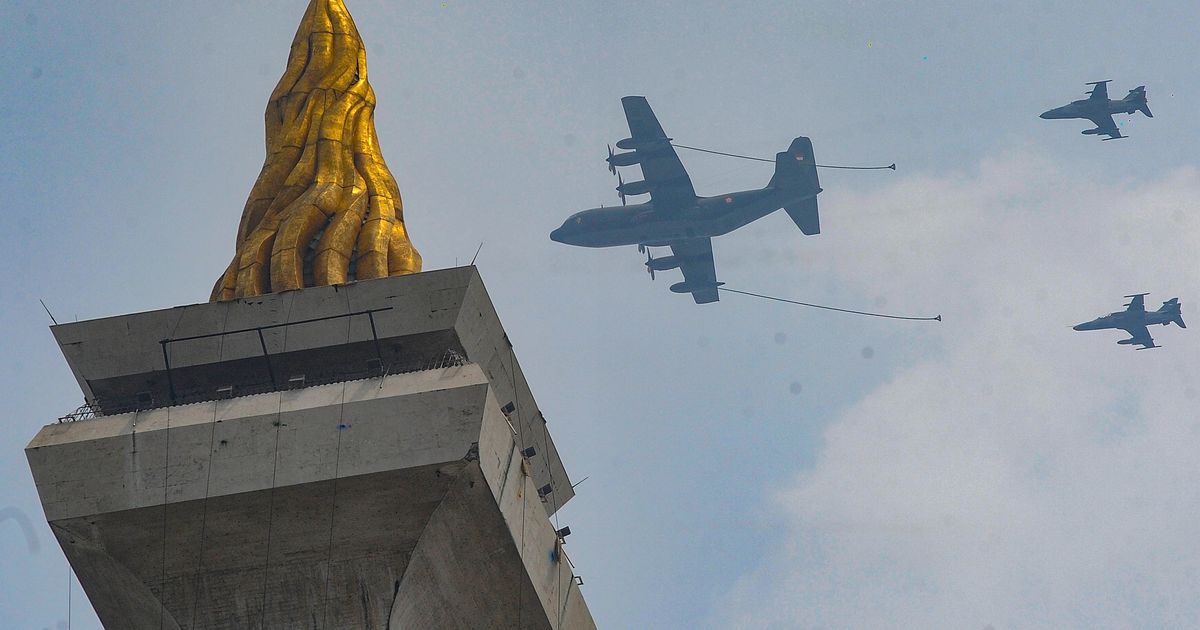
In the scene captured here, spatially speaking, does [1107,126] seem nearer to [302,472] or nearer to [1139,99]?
[1139,99]

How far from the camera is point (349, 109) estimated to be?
6744 centimetres

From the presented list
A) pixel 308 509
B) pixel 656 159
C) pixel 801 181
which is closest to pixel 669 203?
pixel 656 159

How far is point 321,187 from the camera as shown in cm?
6225

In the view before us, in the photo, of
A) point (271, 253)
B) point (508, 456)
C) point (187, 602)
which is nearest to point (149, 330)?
point (271, 253)

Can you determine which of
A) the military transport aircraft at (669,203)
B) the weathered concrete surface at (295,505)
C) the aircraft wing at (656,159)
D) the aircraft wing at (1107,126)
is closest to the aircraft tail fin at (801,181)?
the military transport aircraft at (669,203)

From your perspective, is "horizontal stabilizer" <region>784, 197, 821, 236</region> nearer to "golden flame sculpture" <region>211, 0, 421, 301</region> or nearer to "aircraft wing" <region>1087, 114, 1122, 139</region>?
"aircraft wing" <region>1087, 114, 1122, 139</region>

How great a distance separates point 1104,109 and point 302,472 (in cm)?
7777

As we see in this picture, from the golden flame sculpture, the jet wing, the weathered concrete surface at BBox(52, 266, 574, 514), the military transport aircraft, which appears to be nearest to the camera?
the weathered concrete surface at BBox(52, 266, 574, 514)

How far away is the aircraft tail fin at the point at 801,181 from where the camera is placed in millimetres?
104250

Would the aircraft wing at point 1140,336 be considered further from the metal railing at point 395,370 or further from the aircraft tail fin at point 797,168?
the metal railing at point 395,370

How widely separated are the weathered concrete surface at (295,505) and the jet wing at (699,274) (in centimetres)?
6231

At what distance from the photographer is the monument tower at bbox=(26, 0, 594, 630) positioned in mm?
48219

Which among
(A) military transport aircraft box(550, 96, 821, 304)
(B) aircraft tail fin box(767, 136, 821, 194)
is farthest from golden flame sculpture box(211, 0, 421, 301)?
(B) aircraft tail fin box(767, 136, 821, 194)

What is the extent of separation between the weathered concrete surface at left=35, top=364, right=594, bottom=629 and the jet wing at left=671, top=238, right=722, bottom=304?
204 feet
